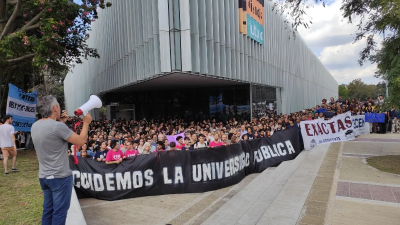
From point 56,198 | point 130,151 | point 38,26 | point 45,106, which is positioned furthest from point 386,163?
point 38,26

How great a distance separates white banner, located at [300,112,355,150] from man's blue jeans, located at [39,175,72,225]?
1106 centimetres

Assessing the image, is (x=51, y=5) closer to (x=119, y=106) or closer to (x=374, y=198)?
(x=374, y=198)

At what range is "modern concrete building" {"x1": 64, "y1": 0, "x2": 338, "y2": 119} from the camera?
14.9 metres

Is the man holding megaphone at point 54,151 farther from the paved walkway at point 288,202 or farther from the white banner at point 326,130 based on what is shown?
the white banner at point 326,130

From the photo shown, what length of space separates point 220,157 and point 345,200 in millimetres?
3574

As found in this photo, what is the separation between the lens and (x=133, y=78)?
1888cm

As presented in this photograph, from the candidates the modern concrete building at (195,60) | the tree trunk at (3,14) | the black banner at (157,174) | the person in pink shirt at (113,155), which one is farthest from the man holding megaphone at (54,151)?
the tree trunk at (3,14)

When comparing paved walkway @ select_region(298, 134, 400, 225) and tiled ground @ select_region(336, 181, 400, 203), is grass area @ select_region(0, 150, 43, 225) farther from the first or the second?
tiled ground @ select_region(336, 181, 400, 203)

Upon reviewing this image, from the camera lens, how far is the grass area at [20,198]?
17.9ft

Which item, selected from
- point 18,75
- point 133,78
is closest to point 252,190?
point 133,78

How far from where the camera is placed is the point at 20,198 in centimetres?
674

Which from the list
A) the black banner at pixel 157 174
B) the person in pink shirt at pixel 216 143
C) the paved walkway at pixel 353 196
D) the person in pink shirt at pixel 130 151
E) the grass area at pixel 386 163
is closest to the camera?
the paved walkway at pixel 353 196

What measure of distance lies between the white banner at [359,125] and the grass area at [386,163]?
6411mm

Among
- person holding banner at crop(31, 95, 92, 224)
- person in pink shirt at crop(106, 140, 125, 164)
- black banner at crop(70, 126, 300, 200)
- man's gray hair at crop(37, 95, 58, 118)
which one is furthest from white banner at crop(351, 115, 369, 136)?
man's gray hair at crop(37, 95, 58, 118)
